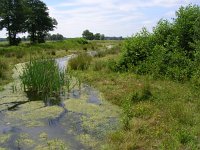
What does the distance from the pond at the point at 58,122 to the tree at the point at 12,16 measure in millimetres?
33007

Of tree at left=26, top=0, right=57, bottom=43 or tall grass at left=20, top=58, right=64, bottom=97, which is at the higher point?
tree at left=26, top=0, right=57, bottom=43

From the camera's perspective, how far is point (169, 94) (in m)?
9.69

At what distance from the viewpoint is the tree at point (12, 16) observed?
42594mm

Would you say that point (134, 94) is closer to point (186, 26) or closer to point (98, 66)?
point (186, 26)

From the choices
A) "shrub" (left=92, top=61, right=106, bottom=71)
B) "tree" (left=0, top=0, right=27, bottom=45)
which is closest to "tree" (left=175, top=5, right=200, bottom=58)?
"shrub" (left=92, top=61, right=106, bottom=71)

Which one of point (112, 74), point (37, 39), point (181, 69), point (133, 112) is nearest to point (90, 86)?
point (112, 74)

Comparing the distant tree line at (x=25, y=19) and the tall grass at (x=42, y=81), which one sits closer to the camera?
the tall grass at (x=42, y=81)

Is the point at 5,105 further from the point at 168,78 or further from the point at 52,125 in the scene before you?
the point at 168,78

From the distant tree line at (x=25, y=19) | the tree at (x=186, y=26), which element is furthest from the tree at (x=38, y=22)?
the tree at (x=186, y=26)

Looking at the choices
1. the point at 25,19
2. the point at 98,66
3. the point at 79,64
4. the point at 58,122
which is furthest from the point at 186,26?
the point at 25,19

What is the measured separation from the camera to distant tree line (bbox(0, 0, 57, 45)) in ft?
141

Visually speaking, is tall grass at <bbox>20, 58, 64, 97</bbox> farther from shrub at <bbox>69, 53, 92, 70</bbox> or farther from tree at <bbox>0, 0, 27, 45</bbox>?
tree at <bbox>0, 0, 27, 45</bbox>

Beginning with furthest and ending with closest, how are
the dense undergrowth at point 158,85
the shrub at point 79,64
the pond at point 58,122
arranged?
the shrub at point 79,64, the pond at point 58,122, the dense undergrowth at point 158,85

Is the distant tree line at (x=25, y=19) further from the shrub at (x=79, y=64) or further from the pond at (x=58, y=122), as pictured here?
the pond at (x=58, y=122)
